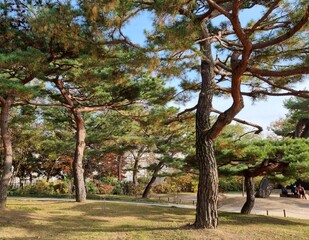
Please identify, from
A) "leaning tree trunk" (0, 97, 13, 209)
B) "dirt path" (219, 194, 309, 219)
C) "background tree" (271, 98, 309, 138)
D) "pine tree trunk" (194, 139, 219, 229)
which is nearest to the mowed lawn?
"pine tree trunk" (194, 139, 219, 229)

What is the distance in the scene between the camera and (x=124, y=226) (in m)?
6.38

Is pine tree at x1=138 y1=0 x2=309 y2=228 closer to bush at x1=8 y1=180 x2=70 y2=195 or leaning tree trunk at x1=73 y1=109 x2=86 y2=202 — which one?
leaning tree trunk at x1=73 y1=109 x2=86 y2=202

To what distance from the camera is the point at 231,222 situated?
6840mm

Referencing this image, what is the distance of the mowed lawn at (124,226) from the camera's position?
206 inches

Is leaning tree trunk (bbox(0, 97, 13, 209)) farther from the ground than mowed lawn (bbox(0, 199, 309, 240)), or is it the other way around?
leaning tree trunk (bbox(0, 97, 13, 209))

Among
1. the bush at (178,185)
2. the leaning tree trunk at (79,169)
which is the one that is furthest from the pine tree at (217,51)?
the bush at (178,185)

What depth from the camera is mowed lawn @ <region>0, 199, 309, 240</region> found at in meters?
5.23

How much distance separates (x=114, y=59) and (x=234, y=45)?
219 centimetres

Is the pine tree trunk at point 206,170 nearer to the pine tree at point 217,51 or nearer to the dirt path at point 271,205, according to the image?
the pine tree at point 217,51

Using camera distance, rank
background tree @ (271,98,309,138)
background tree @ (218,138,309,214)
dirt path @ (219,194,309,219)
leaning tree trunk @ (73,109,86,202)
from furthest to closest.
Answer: background tree @ (271,98,309,138)
dirt path @ (219,194,309,219)
leaning tree trunk @ (73,109,86,202)
background tree @ (218,138,309,214)

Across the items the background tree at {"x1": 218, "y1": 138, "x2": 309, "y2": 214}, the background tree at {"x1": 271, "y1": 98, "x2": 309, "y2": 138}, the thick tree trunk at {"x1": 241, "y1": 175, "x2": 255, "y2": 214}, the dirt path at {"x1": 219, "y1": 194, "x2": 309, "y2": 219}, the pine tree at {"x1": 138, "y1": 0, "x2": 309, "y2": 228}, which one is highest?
the background tree at {"x1": 271, "y1": 98, "x2": 309, "y2": 138}

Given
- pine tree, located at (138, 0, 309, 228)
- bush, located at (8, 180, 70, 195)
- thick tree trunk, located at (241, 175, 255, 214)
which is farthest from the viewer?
bush, located at (8, 180, 70, 195)

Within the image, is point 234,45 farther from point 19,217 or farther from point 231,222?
point 19,217

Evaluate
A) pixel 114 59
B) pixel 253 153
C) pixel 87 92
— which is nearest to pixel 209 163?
pixel 253 153
